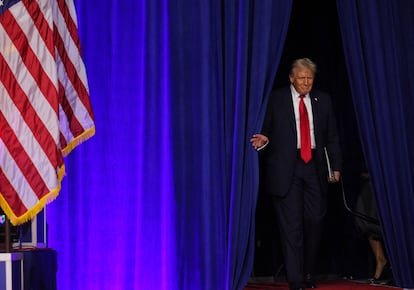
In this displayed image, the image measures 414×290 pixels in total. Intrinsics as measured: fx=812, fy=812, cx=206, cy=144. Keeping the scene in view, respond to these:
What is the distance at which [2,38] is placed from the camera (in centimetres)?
554

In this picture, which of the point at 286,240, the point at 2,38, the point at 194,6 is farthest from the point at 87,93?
the point at 286,240

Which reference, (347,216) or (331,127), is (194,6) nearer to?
(331,127)

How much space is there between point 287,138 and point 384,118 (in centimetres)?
84

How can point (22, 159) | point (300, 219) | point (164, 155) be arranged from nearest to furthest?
point (22, 159) < point (164, 155) < point (300, 219)

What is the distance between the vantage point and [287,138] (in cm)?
689

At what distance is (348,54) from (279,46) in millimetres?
663

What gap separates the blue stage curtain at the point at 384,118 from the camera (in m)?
6.80

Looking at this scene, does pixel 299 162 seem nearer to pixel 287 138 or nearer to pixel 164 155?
pixel 287 138

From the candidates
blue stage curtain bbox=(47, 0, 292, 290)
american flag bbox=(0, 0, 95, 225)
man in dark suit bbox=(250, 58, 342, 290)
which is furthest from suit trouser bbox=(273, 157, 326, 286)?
american flag bbox=(0, 0, 95, 225)

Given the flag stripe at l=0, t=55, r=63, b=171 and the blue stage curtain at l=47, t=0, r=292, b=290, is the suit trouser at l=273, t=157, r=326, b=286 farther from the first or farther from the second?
the flag stripe at l=0, t=55, r=63, b=171

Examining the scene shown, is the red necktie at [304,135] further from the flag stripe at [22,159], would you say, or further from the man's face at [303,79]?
the flag stripe at [22,159]

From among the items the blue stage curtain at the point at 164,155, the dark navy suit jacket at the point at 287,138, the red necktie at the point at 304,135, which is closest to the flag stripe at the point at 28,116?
the blue stage curtain at the point at 164,155

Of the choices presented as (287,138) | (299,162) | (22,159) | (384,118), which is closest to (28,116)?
(22,159)

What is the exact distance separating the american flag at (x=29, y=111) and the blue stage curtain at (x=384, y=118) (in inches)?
102
